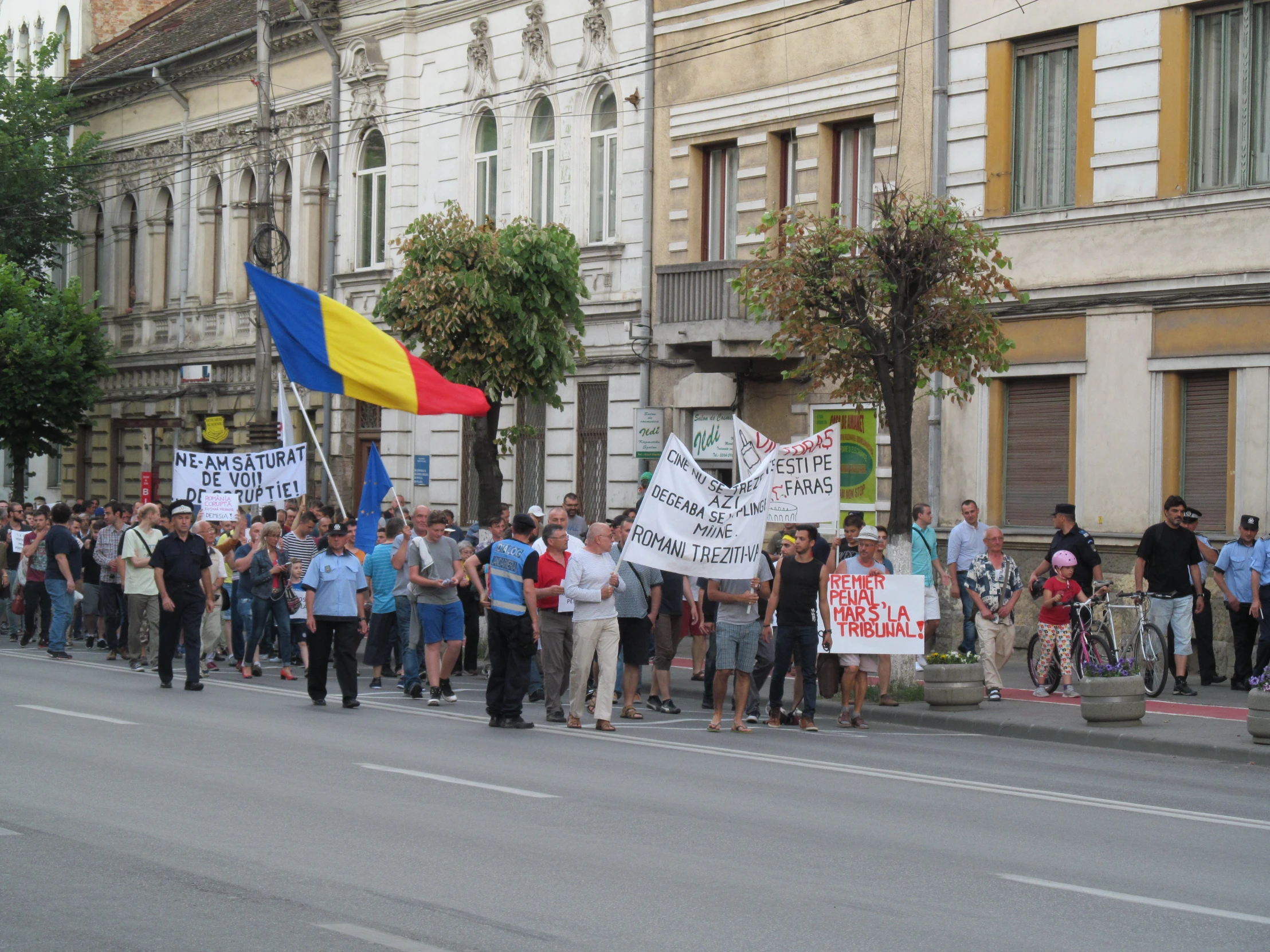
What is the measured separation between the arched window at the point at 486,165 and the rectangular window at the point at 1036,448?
12.4 meters

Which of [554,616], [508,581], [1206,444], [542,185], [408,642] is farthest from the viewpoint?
[542,185]

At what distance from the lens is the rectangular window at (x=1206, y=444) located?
2127 centimetres

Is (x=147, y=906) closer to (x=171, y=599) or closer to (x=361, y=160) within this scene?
(x=171, y=599)

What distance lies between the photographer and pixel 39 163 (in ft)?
143

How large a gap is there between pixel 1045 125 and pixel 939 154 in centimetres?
153

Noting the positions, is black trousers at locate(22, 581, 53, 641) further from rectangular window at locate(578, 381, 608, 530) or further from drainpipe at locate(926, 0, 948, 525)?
drainpipe at locate(926, 0, 948, 525)

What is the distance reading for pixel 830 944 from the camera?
7234 mm

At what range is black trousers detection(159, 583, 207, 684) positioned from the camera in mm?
18234

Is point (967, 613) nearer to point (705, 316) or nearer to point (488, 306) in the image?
point (705, 316)

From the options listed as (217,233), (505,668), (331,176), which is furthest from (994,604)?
(217,233)

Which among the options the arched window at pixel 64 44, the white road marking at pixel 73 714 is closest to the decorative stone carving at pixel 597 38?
the white road marking at pixel 73 714

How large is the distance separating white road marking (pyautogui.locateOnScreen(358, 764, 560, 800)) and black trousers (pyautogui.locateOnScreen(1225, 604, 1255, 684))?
10175 millimetres

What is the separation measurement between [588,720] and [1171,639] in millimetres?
6429

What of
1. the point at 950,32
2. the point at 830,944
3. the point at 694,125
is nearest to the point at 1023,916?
the point at 830,944
